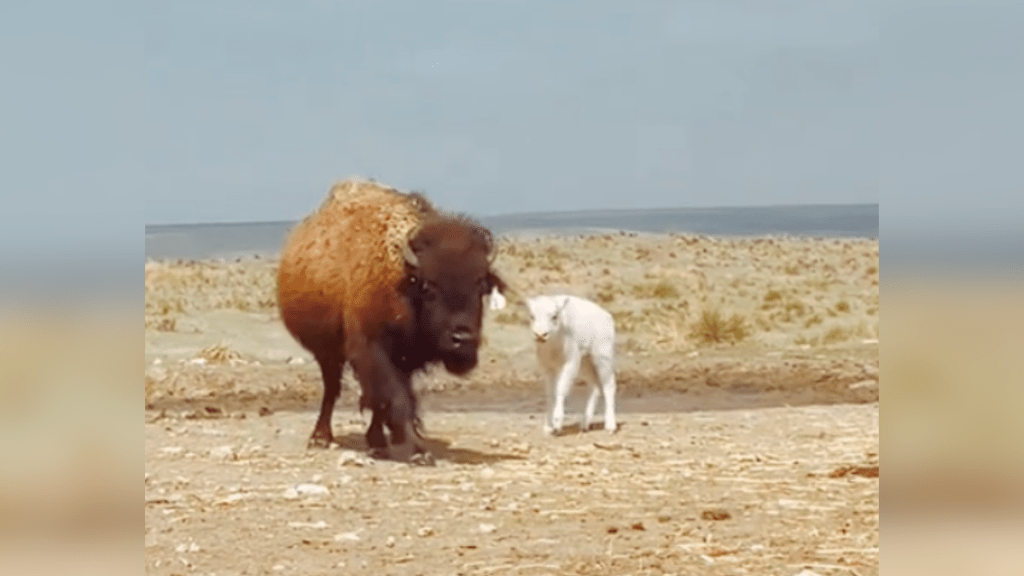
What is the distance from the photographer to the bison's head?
26.3ft

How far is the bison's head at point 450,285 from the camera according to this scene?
26.3 feet

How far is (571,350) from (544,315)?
1.34 feet

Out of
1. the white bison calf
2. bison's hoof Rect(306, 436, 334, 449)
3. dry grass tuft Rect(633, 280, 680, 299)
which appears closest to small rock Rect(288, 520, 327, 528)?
bison's hoof Rect(306, 436, 334, 449)

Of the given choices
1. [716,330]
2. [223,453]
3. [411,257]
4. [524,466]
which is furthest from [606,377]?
[716,330]

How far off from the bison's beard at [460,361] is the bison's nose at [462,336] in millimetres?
87

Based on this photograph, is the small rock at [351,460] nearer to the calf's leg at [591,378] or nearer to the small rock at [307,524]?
the small rock at [307,524]

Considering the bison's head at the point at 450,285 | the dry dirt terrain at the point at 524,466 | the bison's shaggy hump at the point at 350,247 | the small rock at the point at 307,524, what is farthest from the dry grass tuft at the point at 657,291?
the small rock at the point at 307,524

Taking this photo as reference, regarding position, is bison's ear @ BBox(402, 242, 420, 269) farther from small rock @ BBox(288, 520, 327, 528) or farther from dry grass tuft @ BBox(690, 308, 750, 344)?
dry grass tuft @ BBox(690, 308, 750, 344)

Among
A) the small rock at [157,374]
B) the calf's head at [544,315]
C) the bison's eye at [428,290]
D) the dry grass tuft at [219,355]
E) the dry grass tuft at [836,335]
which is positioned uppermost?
the bison's eye at [428,290]

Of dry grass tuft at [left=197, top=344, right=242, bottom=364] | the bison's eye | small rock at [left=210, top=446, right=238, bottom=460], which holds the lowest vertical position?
small rock at [left=210, top=446, right=238, bottom=460]

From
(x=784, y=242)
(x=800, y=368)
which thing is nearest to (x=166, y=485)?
(x=800, y=368)

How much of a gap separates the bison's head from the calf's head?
3.73 ft

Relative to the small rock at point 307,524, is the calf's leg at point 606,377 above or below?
above

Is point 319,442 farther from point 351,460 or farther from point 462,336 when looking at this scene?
point 462,336
